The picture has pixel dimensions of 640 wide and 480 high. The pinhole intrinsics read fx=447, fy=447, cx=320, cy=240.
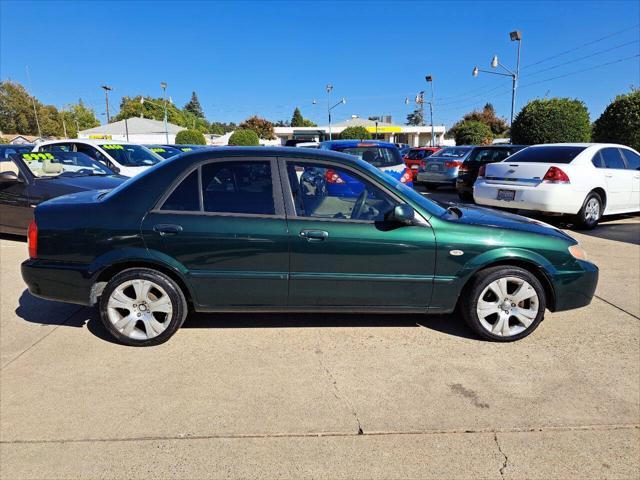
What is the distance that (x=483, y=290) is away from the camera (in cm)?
361

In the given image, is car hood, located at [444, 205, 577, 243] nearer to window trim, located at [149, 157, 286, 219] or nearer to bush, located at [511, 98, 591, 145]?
window trim, located at [149, 157, 286, 219]

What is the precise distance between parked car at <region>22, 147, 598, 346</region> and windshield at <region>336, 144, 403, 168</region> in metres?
5.30

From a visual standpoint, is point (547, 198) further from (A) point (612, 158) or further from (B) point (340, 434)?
(B) point (340, 434)

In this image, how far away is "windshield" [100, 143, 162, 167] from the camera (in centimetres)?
996

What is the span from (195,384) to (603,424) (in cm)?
261

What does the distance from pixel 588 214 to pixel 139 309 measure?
7689 millimetres

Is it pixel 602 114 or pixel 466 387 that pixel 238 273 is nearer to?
pixel 466 387

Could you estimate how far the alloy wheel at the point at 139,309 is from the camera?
3.53 metres

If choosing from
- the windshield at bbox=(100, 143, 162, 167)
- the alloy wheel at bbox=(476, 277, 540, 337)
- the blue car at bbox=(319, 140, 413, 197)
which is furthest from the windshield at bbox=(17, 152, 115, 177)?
the alloy wheel at bbox=(476, 277, 540, 337)

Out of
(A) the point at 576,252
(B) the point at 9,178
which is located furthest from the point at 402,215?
(B) the point at 9,178

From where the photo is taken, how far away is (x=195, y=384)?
10.2ft

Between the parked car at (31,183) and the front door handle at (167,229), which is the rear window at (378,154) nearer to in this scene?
the parked car at (31,183)

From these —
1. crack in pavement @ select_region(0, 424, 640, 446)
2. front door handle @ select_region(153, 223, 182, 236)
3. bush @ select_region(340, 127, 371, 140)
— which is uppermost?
bush @ select_region(340, 127, 371, 140)

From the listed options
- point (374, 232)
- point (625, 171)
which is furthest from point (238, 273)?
point (625, 171)
